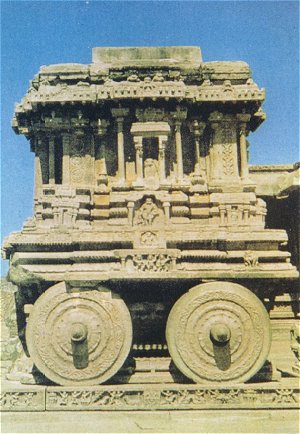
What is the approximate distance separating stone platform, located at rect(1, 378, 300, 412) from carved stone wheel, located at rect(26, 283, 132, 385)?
31 centimetres

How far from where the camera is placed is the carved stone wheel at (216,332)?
10.3 m

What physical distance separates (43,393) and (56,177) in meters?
6.18

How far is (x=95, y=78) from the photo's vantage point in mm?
14336

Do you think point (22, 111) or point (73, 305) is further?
point (22, 111)

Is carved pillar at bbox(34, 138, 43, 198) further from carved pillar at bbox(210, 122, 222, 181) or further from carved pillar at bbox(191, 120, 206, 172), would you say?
carved pillar at bbox(210, 122, 222, 181)

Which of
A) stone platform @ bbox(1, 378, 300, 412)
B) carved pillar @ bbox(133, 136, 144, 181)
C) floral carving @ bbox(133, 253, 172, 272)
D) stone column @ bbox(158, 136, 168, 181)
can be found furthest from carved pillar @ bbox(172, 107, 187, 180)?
stone platform @ bbox(1, 378, 300, 412)

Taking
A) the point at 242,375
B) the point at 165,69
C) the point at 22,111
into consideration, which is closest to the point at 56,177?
the point at 22,111

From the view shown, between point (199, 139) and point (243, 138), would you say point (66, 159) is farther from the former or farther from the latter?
point (243, 138)

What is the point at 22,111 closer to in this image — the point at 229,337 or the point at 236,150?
the point at 236,150

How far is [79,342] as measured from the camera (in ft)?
33.4

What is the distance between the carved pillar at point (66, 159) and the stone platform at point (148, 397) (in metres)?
5.58

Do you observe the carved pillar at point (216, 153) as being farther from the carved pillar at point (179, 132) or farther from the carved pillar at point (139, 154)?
the carved pillar at point (139, 154)

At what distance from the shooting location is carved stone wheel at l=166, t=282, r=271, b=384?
1031 cm

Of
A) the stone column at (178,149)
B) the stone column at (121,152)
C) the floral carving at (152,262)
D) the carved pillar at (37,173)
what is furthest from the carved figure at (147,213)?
the carved pillar at (37,173)
